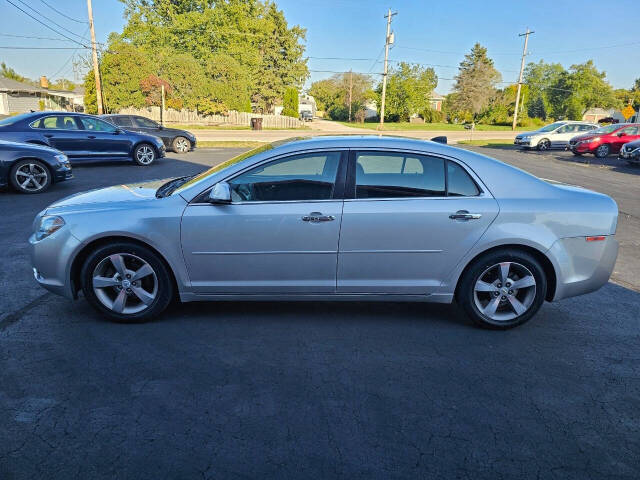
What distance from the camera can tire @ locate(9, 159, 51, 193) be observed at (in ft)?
30.2

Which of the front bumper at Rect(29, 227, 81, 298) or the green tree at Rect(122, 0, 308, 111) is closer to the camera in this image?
the front bumper at Rect(29, 227, 81, 298)

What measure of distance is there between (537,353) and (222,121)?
43.9 meters

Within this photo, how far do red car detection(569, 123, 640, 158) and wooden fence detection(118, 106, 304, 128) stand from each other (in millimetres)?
29357

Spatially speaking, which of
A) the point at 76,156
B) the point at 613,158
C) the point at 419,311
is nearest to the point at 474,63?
the point at 613,158

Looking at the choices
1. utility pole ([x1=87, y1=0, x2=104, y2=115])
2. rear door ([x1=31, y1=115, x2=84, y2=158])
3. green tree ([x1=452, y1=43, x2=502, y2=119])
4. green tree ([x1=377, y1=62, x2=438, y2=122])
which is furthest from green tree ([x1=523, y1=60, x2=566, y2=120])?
rear door ([x1=31, y1=115, x2=84, y2=158])

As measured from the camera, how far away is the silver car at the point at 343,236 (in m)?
3.75

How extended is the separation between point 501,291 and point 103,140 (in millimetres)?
12823

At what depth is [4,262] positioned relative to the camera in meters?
5.39

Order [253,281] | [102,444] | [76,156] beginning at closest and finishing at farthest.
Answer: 1. [102,444]
2. [253,281]
3. [76,156]

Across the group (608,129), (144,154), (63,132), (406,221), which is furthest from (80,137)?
(608,129)

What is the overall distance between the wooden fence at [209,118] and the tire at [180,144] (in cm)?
2327

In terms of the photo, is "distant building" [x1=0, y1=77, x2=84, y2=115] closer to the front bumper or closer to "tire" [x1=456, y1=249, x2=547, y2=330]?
the front bumper

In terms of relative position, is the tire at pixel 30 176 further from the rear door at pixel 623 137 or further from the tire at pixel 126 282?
the rear door at pixel 623 137

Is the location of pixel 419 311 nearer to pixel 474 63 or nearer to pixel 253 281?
pixel 253 281
